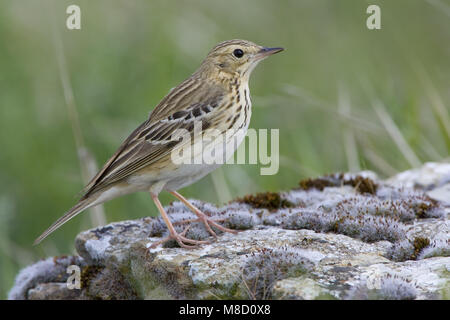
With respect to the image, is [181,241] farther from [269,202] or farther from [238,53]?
[238,53]

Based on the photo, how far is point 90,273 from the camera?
6.71m

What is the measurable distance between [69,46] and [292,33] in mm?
4466

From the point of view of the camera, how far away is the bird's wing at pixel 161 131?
6668 millimetres

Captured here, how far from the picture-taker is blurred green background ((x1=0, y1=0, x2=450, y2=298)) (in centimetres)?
921

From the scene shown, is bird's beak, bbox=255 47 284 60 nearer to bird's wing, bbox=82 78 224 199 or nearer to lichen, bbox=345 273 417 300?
bird's wing, bbox=82 78 224 199

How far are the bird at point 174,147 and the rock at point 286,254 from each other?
397mm

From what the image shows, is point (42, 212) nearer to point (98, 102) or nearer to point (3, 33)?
point (98, 102)

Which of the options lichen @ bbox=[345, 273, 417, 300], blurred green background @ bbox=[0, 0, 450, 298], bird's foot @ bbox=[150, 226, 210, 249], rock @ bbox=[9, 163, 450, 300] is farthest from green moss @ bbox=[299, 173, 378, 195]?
lichen @ bbox=[345, 273, 417, 300]

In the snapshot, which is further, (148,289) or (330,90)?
(330,90)

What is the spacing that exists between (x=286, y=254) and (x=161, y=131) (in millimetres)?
2129

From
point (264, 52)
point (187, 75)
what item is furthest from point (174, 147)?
point (187, 75)

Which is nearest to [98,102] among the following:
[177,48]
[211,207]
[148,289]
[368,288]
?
[177,48]

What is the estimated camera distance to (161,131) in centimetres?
685

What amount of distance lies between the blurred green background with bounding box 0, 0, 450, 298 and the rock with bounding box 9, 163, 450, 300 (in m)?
1.28
